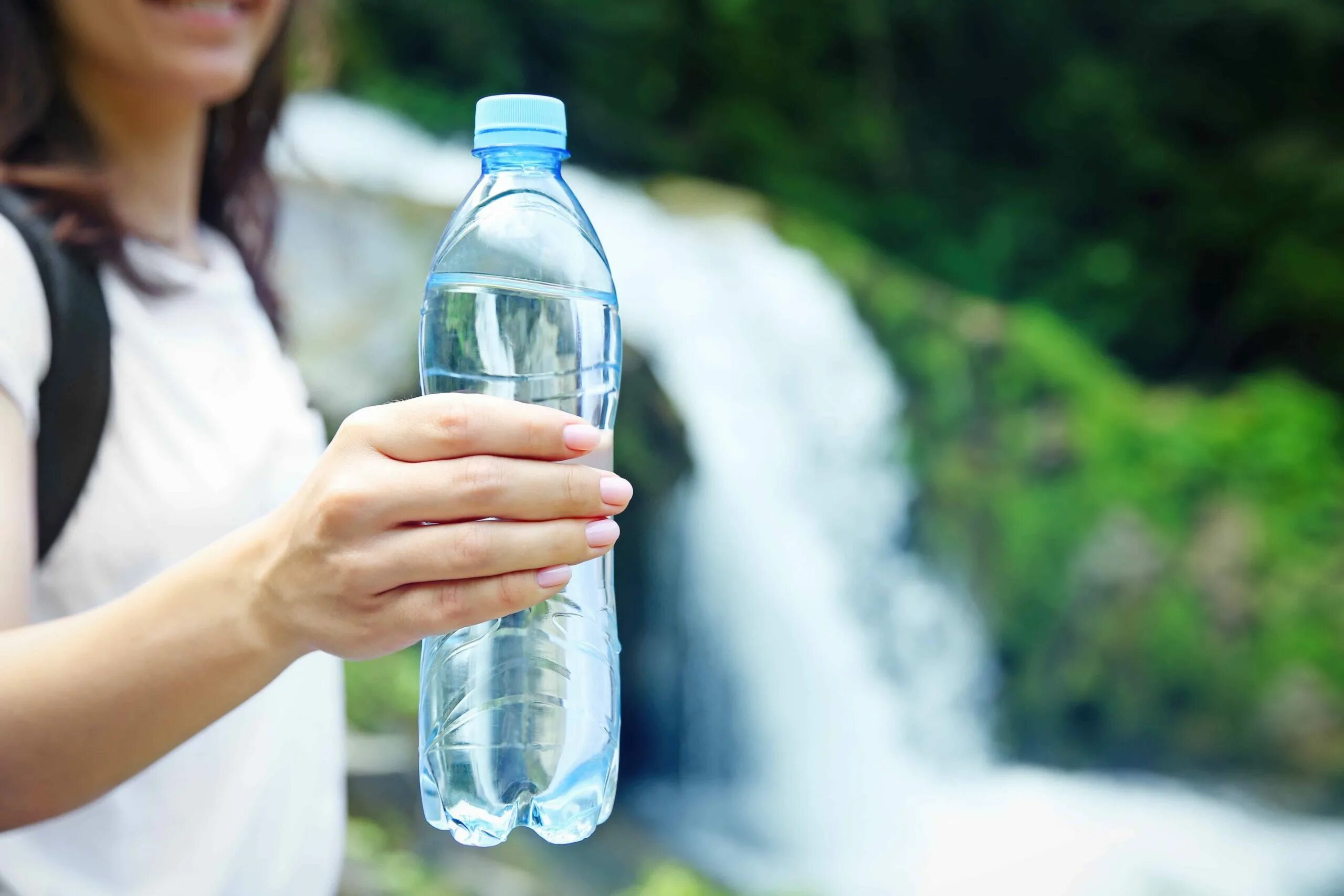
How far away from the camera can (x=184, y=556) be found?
44.2 inches

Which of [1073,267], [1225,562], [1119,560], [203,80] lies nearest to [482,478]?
[203,80]

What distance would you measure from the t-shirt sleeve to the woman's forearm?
0.62 feet

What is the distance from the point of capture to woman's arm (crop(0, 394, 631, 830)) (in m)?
0.77

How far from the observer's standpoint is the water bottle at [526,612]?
107 cm

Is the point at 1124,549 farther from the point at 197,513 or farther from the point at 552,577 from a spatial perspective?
the point at 552,577

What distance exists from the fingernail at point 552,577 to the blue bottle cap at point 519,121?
33 centimetres

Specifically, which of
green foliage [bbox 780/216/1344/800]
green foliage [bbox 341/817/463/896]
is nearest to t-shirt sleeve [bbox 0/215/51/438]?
green foliage [bbox 341/817/463/896]

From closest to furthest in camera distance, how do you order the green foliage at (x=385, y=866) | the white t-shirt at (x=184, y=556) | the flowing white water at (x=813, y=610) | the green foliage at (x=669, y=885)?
the white t-shirt at (x=184, y=556), the green foliage at (x=385, y=866), the green foliage at (x=669, y=885), the flowing white water at (x=813, y=610)

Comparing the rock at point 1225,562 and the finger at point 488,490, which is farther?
the rock at point 1225,562

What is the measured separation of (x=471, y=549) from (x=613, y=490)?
0.10m

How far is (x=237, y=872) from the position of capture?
3.81ft

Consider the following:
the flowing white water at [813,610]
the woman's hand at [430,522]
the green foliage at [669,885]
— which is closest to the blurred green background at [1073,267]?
the flowing white water at [813,610]

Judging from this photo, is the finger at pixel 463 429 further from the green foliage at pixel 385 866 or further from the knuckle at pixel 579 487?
the green foliage at pixel 385 866

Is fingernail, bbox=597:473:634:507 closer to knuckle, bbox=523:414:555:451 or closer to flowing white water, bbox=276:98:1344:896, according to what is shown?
knuckle, bbox=523:414:555:451
